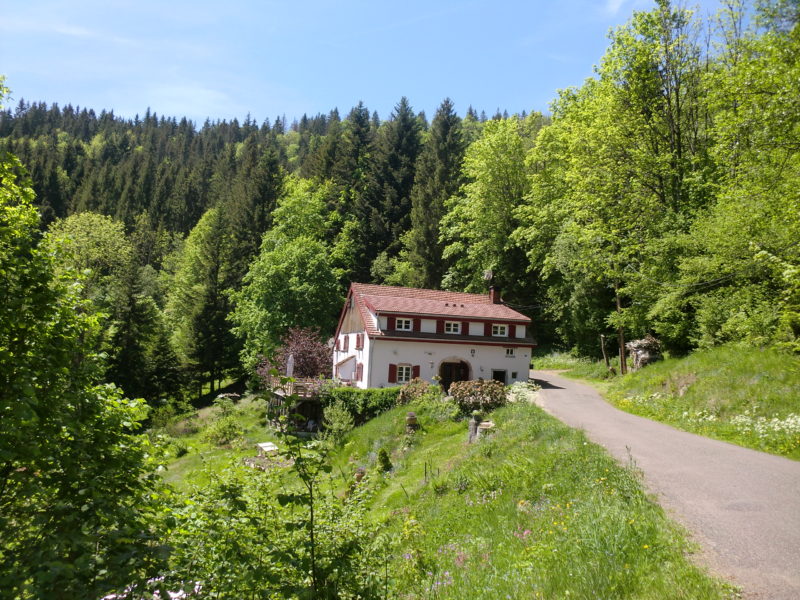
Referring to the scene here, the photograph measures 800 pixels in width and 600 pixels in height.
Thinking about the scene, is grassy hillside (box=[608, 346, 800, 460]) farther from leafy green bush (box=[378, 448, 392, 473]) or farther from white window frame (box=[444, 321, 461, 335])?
white window frame (box=[444, 321, 461, 335])

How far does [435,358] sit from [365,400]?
6.79 meters

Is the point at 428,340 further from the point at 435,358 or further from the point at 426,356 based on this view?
the point at 435,358

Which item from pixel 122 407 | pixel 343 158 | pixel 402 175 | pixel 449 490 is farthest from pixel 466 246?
pixel 122 407

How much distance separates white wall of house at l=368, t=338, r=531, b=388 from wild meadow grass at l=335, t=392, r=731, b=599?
1513cm

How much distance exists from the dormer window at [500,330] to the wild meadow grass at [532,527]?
59.3 ft

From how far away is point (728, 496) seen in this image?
9.68 metres

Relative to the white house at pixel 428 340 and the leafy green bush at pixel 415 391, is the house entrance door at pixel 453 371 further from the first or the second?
the leafy green bush at pixel 415 391

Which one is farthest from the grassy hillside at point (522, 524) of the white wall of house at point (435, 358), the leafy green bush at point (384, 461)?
the white wall of house at point (435, 358)

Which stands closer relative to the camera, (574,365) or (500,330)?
(500,330)

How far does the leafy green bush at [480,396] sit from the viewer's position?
22.5 metres

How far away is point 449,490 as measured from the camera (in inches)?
560

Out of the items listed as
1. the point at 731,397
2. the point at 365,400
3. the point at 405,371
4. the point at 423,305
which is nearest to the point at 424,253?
the point at 423,305

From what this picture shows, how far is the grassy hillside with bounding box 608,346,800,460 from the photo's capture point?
1438cm

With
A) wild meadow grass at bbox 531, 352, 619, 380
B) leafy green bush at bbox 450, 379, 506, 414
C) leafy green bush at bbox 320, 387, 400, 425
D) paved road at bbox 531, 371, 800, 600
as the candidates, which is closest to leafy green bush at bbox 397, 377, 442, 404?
leafy green bush at bbox 320, 387, 400, 425
